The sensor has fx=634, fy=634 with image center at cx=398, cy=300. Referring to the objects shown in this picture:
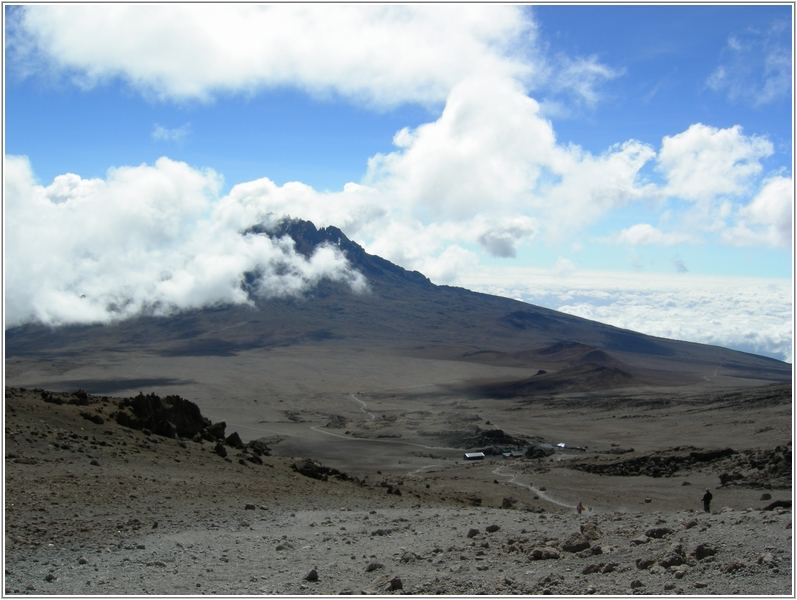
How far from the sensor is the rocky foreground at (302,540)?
7.19 meters

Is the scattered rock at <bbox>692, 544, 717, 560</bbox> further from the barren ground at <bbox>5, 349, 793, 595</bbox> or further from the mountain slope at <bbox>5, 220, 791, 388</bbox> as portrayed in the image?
the mountain slope at <bbox>5, 220, 791, 388</bbox>

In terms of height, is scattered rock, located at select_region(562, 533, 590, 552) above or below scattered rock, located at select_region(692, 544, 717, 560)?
below

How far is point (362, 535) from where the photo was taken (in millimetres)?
10445

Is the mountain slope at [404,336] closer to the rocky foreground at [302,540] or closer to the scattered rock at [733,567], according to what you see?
the rocky foreground at [302,540]

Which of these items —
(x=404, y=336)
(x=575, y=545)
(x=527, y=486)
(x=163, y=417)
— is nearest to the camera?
(x=575, y=545)

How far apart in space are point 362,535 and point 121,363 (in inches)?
4100

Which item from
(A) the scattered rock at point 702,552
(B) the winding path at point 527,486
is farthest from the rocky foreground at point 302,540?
(B) the winding path at point 527,486

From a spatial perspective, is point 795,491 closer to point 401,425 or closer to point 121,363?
point 401,425

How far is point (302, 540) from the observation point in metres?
10.0

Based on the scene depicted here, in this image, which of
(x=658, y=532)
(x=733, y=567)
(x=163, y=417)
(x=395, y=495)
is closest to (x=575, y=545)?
(x=658, y=532)

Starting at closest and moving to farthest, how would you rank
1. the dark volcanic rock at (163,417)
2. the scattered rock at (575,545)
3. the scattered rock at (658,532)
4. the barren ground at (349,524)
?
the barren ground at (349,524) → the scattered rock at (575,545) → the scattered rock at (658,532) → the dark volcanic rock at (163,417)

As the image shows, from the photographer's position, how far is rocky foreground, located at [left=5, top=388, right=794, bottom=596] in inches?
283

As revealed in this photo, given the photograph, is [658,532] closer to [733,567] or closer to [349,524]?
[733,567]

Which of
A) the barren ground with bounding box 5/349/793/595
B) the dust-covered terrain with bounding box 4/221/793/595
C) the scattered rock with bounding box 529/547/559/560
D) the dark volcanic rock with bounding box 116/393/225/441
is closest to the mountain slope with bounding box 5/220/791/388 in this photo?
the dust-covered terrain with bounding box 4/221/793/595
